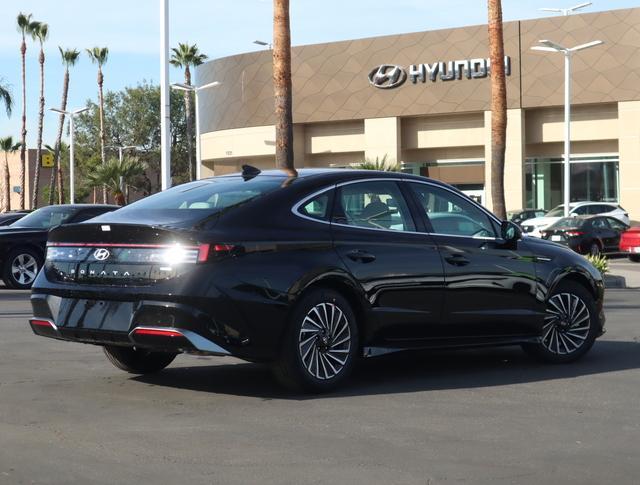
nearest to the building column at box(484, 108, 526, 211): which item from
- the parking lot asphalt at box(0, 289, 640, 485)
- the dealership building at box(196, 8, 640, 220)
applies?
the dealership building at box(196, 8, 640, 220)

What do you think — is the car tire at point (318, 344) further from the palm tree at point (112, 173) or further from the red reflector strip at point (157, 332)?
the palm tree at point (112, 173)

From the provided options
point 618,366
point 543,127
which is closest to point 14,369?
point 618,366

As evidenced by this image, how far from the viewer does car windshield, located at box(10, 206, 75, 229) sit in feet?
66.9

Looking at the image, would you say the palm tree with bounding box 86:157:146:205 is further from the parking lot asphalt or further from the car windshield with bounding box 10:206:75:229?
the parking lot asphalt

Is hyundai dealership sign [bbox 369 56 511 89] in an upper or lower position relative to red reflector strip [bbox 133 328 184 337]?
upper

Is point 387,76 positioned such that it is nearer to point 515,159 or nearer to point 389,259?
point 515,159

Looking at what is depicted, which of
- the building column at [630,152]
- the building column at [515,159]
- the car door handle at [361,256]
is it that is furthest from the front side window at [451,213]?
the building column at [515,159]

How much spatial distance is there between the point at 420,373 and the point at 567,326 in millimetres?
1456

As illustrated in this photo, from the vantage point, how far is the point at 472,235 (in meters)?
9.47

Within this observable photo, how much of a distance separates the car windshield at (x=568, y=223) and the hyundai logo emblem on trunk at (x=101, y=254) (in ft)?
90.7

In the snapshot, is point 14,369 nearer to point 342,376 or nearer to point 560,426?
point 342,376

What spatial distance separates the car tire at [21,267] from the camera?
1998cm

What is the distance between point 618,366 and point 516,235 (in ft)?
4.84

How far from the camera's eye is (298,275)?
806 centimetres
